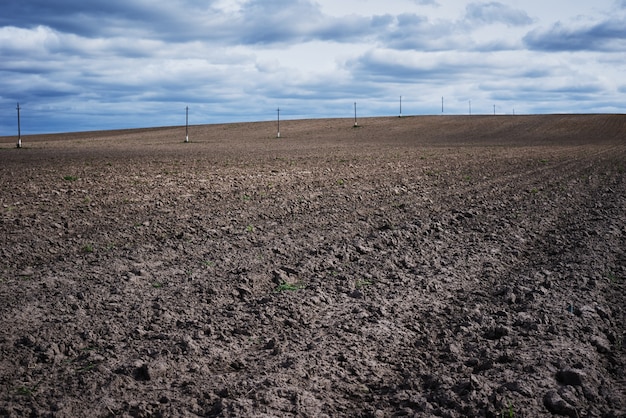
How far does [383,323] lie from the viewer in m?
5.68

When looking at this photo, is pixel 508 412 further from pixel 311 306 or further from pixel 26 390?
pixel 26 390

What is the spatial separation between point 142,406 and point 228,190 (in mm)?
11164

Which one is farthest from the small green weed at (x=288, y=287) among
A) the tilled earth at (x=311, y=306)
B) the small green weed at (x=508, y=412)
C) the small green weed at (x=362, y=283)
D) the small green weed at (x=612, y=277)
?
the small green weed at (x=612, y=277)

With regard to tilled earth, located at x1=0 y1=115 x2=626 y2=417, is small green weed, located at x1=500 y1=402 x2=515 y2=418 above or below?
below

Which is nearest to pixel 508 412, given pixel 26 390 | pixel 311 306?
pixel 311 306

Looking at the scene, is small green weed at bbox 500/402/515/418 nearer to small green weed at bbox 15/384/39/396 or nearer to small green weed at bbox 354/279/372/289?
small green weed at bbox 354/279/372/289

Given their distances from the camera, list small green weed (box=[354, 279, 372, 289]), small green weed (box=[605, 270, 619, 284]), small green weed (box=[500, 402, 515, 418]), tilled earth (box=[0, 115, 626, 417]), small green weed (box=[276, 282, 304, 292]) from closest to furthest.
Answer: small green weed (box=[500, 402, 515, 418])
tilled earth (box=[0, 115, 626, 417])
small green weed (box=[276, 282, 304, 292])
small green weed (box=[354, 279, 372, 289])
small green weed (box=[605, 270, 619, 284])

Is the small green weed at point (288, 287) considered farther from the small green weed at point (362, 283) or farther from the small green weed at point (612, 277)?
the small green weed at point (612, 277)

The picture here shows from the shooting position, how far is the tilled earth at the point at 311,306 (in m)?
4.31

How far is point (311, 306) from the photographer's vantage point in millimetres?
6137

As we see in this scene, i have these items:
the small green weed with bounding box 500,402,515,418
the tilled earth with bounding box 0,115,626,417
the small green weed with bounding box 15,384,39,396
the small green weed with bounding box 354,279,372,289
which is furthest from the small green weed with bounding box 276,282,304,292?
the small green weed with bounding box 500,402,515,418

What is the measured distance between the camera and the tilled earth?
431 cm

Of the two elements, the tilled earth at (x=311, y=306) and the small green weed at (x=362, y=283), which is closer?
the tilled earth at (x=311, y=306)

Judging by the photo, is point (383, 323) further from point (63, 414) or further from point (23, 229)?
point (23, 229)
